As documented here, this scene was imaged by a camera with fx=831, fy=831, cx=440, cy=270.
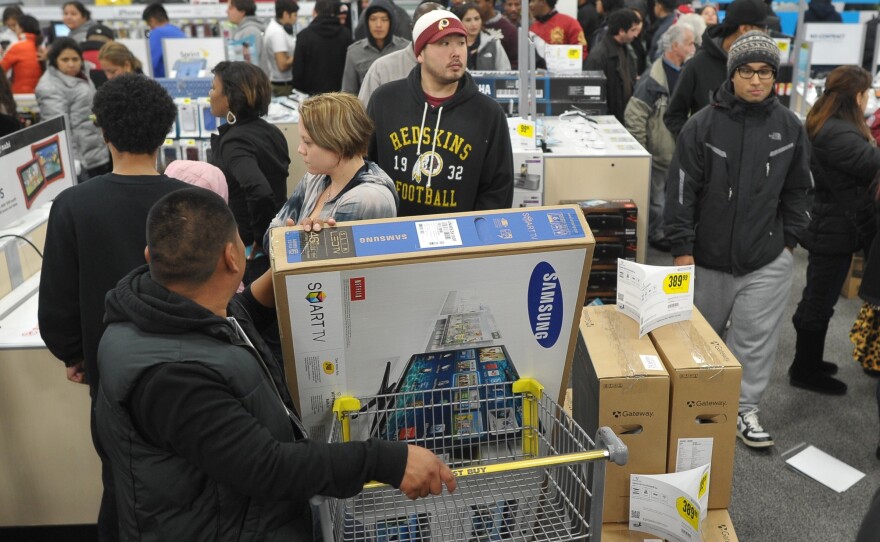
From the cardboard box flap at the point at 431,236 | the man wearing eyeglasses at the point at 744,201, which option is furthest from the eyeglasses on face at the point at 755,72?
the cardboard box flap at the point at 431,236

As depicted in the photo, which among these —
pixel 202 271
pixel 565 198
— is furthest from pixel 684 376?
pixel 565 198

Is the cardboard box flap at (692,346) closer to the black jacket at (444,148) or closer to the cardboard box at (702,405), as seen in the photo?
the cardboard box at (702,405)

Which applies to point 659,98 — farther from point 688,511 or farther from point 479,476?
point 479,476

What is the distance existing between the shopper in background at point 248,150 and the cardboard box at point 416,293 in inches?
69.5

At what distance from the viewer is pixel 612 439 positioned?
1513 millimetres

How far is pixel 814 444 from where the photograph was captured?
342 cm

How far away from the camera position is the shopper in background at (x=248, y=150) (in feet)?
10.9

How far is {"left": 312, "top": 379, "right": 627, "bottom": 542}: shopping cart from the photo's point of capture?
1.65 metres

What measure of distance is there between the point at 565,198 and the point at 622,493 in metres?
2.43

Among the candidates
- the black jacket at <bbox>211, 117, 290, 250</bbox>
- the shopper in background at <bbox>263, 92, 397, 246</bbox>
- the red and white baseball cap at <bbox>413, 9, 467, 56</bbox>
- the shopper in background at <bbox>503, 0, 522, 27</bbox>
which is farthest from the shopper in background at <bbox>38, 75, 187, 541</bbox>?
the shopper in background at <bbox>503, 0, 522, 27</bbox>

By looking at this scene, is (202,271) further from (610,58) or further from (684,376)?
(610,58)

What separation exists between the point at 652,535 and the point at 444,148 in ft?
4.48

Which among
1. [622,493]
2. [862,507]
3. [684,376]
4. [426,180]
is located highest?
[426,180]

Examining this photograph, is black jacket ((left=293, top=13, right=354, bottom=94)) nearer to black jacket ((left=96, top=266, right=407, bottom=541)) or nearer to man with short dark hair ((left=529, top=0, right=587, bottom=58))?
man with short dark hair ((left=529, top=0, right=587, bottom=58))
